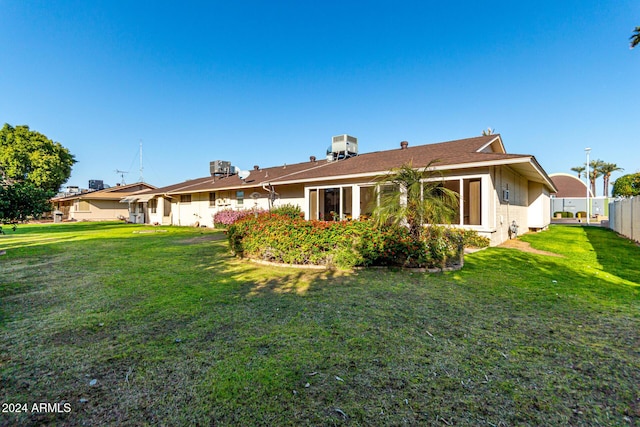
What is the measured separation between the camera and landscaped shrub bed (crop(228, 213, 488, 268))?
7.07 metres

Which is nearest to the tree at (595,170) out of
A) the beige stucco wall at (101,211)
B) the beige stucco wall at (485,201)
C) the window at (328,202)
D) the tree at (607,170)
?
the tree at (607,170)

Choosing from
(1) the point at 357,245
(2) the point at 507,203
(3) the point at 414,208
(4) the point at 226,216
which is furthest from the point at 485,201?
(4) the point at 226,216

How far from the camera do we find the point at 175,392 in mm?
2484

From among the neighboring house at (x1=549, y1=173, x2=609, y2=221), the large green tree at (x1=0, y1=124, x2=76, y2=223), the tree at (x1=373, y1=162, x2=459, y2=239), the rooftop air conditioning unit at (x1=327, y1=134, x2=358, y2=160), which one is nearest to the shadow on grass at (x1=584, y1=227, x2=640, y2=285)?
the tree at (x1=373, y1=162, x2=459, y2=239)

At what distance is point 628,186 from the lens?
25.5m

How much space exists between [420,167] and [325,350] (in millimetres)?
9369

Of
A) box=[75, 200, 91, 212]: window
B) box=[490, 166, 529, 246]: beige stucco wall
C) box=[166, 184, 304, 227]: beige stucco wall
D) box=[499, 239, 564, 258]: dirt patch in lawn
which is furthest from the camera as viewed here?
box=[75, 200, 91, 212]: window

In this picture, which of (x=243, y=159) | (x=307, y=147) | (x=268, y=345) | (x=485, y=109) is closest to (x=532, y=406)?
(x=268, y=345)

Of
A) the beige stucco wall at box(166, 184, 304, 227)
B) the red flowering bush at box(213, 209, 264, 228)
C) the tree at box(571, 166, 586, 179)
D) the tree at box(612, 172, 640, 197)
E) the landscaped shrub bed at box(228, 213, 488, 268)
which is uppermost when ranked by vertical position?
the tree at box(571, 166, 586, 179)

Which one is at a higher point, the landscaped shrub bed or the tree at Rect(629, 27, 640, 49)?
the tree at Rect(629, 27, 640, 49)

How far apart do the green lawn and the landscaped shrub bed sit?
924 millimetres

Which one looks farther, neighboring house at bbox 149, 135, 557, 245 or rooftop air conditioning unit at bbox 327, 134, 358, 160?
rooftop air conditioning unit at bbox 327, 134, 358, 160

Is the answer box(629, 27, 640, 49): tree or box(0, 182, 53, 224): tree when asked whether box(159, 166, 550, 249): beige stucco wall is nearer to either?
box(629, 27, 640, 49): tree

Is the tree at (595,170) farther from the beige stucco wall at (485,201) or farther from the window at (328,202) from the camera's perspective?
the window at (328,202)
